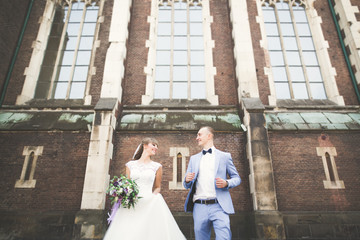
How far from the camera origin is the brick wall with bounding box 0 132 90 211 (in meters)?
6.31

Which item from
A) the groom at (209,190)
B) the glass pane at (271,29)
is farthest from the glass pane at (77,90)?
the glass pane at (271,29)

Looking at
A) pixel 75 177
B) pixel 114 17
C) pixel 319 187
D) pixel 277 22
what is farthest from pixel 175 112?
pixel 277 22

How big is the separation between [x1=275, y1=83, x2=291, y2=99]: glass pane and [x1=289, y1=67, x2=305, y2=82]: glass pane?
44 cm

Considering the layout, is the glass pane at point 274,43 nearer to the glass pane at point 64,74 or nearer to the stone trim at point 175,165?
the stone trim at point 175,165

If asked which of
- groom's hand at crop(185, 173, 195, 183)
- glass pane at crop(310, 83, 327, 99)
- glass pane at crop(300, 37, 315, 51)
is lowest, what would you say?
groom's hand at crop(185, 173, 195, 183)

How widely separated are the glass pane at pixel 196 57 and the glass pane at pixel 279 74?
290cm

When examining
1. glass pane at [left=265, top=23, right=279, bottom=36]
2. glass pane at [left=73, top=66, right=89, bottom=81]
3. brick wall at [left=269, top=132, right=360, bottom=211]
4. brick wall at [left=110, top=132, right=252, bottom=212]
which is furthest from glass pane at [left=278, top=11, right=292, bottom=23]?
glass pane at [left=73, top=66, right=89, bottom=81]

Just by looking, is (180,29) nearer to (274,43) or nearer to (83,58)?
(274,43)

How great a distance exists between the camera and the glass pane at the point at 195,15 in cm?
948

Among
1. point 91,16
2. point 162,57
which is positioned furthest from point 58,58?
point 162,57

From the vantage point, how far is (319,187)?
250 inches

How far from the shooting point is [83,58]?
348 inches

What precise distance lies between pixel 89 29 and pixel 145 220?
903cm

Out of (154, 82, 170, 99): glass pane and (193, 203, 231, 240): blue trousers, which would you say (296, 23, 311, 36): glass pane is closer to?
(154, 82, 170, 99): glass pane
